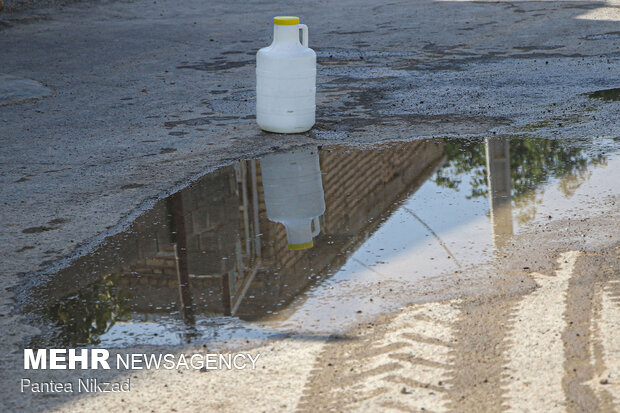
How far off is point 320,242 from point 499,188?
159 centimetres

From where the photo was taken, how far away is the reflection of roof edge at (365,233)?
4.25 metres

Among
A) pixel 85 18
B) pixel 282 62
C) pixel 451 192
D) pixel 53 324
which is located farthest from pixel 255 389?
pixel 85 18

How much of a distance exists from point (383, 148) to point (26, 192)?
9.66ft

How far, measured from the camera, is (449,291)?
4.29 metres

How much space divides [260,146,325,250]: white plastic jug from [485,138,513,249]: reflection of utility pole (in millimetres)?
1167

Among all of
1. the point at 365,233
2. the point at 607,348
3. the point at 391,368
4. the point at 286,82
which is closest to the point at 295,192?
the point at 365,233

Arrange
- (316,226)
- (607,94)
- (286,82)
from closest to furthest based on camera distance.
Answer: (316,226)
(286,82)
(607,94)

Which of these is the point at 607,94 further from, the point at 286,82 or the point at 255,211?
the point at 255,211

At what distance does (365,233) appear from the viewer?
5230 mm

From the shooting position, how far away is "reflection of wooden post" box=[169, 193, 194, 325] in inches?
168

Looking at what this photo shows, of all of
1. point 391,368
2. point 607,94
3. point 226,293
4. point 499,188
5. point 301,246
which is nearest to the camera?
point 391,368

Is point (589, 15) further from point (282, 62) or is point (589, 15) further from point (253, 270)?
point (253, 270)

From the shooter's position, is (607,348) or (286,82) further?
(286,82)

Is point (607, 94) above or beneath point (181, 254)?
above
